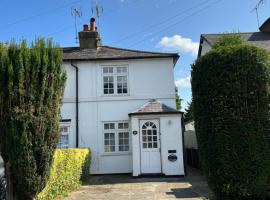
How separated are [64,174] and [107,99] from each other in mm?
6231

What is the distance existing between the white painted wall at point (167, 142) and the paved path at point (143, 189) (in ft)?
1.79

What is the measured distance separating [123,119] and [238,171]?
29.4 ft

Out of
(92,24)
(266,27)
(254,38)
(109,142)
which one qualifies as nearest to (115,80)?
(109,142)

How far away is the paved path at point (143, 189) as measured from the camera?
888 cm

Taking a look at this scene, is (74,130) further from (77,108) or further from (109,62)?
(109,62)

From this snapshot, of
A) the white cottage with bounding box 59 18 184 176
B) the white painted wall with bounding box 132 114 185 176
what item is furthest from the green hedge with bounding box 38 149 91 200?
the white cottage with bounding box 59 18 184 176


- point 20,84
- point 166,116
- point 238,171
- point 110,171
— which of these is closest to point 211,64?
point 238,171

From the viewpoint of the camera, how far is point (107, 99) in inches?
583

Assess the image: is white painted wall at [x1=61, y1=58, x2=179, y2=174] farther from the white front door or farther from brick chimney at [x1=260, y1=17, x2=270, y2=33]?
brick chimney at [x1=260, y1=17, x2=270, y2=33]

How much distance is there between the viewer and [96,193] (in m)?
9.70

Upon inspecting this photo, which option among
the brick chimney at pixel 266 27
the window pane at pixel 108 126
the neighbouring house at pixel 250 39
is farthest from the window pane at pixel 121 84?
the brick chimney at pixel 266 27

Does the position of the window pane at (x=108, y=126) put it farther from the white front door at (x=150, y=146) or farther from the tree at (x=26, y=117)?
the tree at (x=26, y=117)

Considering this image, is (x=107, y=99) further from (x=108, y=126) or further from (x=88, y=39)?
(x=88, y=39)

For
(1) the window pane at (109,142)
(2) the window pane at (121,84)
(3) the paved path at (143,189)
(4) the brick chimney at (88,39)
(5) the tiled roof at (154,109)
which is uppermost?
(4) the brick chimney at (88,39)
